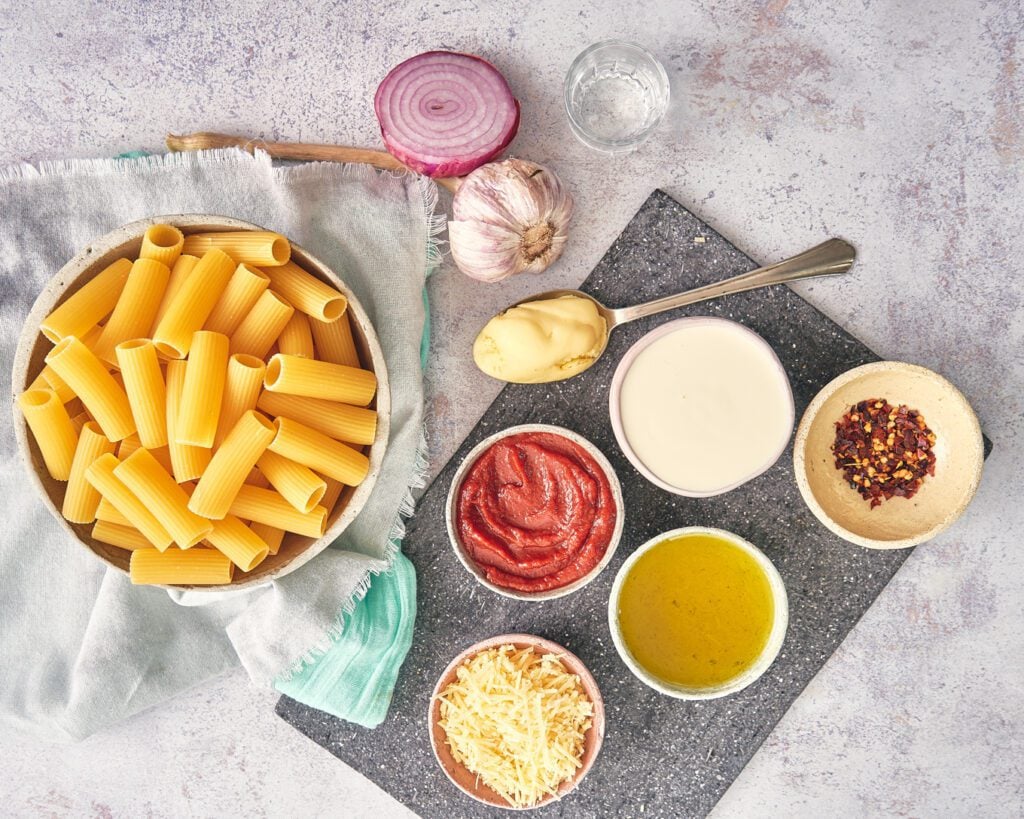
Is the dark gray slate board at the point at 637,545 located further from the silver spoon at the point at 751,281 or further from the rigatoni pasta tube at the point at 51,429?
the rigatoni pasta tube at the point at 51,429

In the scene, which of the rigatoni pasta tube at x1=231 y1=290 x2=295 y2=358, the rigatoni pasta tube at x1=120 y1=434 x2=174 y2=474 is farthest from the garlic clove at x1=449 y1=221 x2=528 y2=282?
the rigatoni pasta tube at x1=120 y1=434 x2=174 y2=474

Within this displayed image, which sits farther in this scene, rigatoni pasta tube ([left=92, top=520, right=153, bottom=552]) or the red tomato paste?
the red tomato paste

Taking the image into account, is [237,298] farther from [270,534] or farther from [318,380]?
[270,534]

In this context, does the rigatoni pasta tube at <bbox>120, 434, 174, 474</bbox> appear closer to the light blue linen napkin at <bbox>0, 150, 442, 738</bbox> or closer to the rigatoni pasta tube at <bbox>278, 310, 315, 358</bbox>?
the rigatoni pasta tube at <bbox>278, 310, 315, 358</bbox>

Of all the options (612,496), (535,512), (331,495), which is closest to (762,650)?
(612,496)

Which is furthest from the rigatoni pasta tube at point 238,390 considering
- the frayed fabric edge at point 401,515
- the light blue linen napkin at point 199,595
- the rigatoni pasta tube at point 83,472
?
the frayed fabric edge at point 401,515

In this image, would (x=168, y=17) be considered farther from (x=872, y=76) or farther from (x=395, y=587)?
(x=872, y=76)
